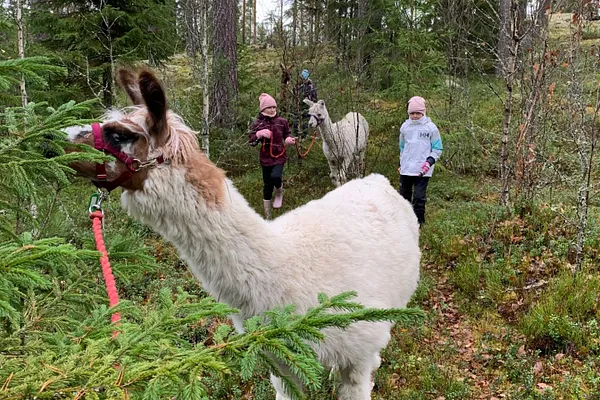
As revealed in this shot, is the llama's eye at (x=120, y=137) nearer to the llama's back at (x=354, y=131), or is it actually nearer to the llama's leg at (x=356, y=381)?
the llama's leg at (x=356, y=381)

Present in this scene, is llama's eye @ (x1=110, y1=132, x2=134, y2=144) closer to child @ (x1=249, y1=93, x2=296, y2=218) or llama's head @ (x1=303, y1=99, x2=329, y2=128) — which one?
child @ (x1=249, y1=93, x2=296, y2=218)

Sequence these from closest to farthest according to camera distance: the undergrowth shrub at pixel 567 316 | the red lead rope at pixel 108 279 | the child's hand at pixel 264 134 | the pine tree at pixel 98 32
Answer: the red lead rope at pixel 108 279 < the undergrowth shrub at pixel 567 316 < the child's hand at pixel 264 134 < the pine tree at pixel 98 32

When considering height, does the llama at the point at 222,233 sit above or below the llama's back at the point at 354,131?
below

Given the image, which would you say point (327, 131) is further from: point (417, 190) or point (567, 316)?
point (567, 316)

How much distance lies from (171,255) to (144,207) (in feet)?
15.8

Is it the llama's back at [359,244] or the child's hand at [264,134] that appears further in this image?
the child's hand at [264,134]

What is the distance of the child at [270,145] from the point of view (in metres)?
8.02

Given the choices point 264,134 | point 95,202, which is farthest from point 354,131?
point 95,202

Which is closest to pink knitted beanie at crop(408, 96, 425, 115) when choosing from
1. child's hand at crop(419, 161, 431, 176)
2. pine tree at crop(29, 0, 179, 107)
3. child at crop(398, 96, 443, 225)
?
child at crop(398, 96, 443, 225)

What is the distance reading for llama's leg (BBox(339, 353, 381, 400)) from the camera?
9.82ft

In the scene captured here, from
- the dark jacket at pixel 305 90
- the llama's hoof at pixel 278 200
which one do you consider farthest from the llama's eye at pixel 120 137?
the dark jacket at pixel 305 90

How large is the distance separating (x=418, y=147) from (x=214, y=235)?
17.1 ft

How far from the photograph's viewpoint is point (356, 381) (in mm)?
3020

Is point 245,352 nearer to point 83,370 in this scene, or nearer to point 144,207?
point 83,370
